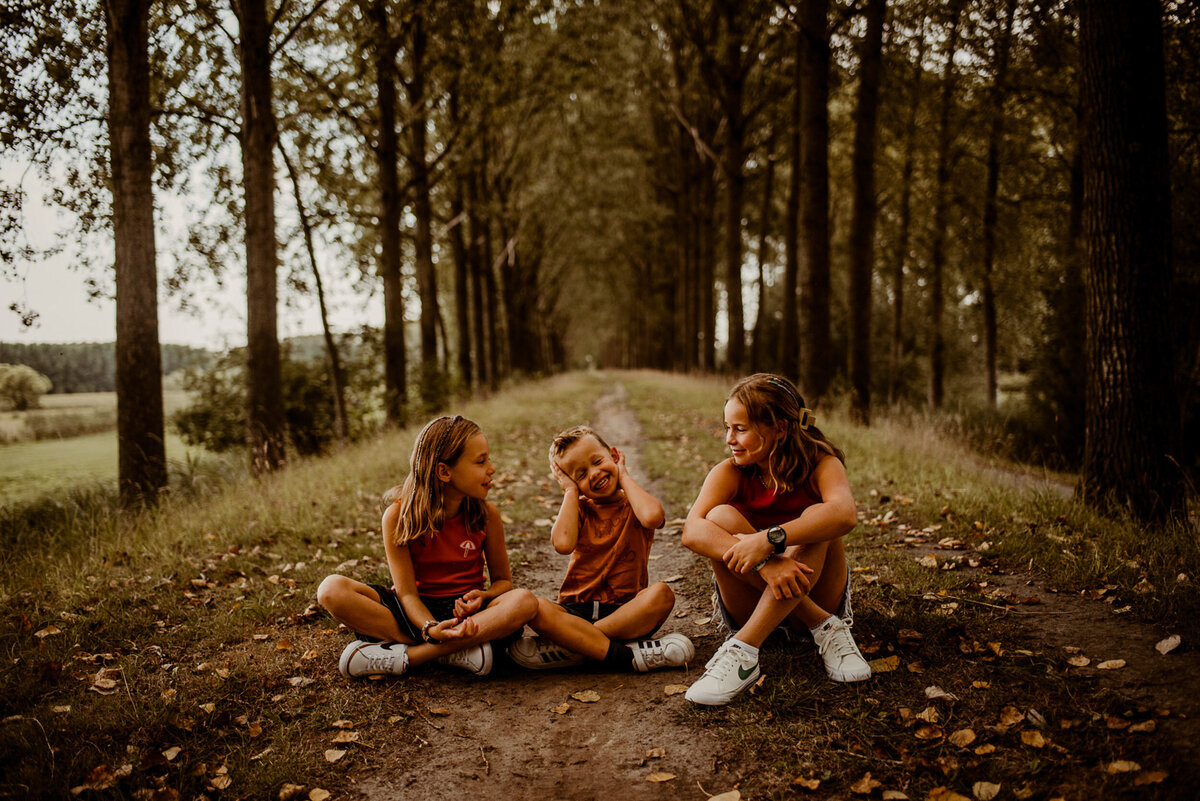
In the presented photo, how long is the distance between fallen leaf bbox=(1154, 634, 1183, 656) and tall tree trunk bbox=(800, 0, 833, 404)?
29.7 feet

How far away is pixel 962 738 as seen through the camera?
276 cm

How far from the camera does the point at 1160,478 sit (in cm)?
482

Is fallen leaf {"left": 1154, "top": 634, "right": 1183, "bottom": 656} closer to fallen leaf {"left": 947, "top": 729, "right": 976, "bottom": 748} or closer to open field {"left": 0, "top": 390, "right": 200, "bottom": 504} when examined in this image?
fallen leaf {"left": 947, "top": 729, "right": 976, "bottom": 748}

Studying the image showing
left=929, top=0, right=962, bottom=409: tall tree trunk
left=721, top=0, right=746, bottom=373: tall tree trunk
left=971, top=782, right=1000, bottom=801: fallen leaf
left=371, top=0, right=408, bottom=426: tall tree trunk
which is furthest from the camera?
left=929, top=0, right=962, bottom=409: tall tree trunk

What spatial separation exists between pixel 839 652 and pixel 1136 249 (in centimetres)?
371

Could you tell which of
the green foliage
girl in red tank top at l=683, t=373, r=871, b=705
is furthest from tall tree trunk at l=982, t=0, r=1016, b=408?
the green foliage

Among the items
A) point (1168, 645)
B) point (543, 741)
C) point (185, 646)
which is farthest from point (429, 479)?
point (1168, 645)

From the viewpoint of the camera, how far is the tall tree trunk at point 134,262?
7.47 metres

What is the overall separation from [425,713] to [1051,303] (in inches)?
554

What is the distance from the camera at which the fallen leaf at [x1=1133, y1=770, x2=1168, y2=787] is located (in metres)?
2.32

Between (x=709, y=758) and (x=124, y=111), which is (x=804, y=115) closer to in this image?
(x=124, y=111)

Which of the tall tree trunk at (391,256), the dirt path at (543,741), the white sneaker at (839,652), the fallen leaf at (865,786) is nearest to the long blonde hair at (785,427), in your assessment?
the white sneaker at (839,652)

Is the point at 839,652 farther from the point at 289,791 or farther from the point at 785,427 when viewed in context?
the point at 289,791

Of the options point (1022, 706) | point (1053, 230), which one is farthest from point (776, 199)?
point (1022, 706)
